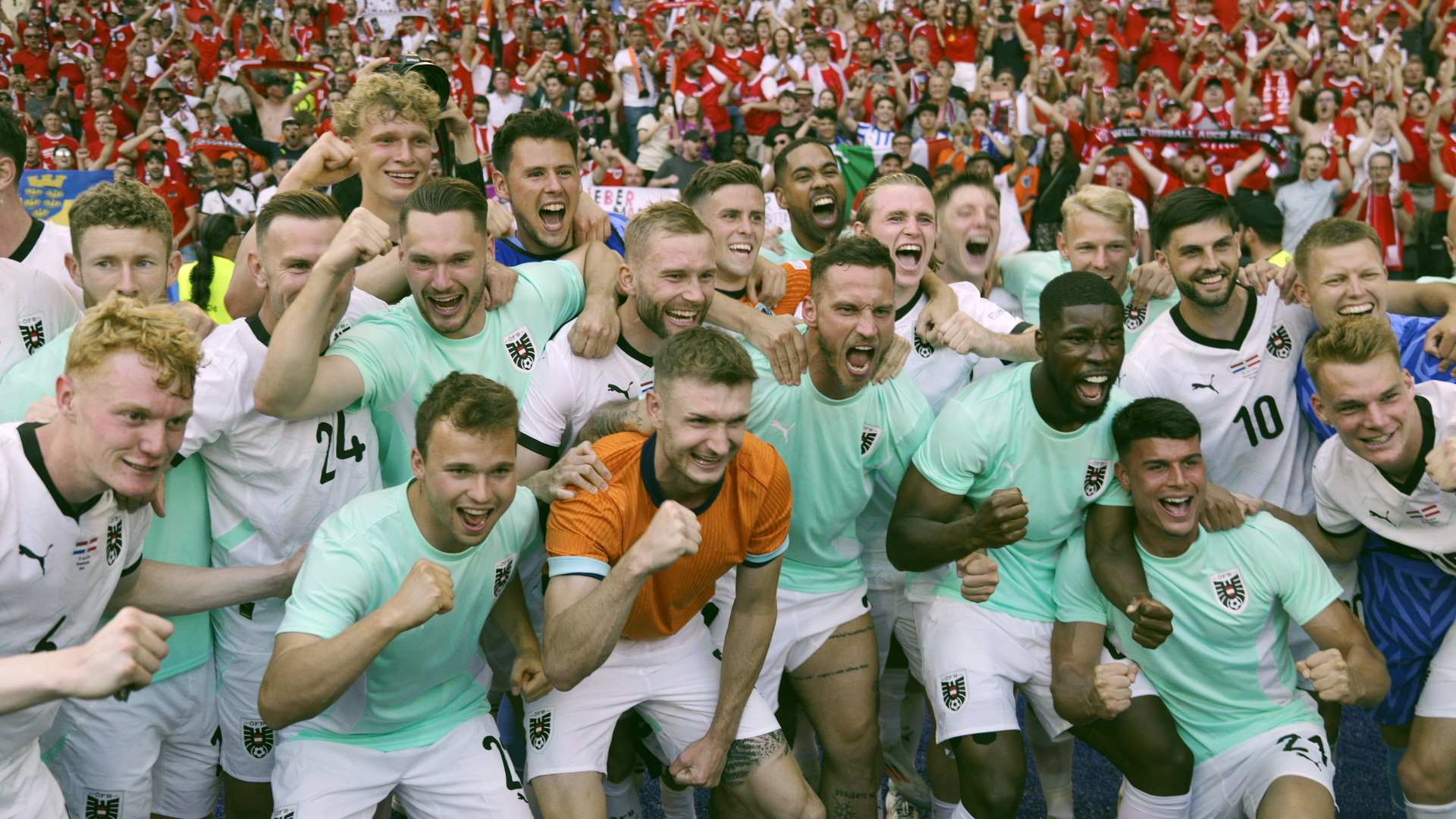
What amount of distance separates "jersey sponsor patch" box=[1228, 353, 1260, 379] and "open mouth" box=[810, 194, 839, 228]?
6.99ft

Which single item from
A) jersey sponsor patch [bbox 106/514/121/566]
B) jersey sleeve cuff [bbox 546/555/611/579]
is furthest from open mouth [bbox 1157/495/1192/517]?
jersey sponsor patch [bbox 106/514/121/566]

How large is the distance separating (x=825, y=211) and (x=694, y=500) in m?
2.64

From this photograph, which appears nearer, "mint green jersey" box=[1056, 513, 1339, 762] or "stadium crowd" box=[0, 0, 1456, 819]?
"stadium crowd" box=[0, 0, 1456, 819]

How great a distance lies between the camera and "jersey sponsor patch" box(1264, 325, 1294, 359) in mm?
5492

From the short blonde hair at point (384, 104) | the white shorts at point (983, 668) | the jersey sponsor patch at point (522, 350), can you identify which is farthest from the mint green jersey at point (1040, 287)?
the short blonde hair at point (384, 104)

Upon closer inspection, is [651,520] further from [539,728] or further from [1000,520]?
[1000,520]

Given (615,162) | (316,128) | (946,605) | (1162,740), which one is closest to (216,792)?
(946,605)

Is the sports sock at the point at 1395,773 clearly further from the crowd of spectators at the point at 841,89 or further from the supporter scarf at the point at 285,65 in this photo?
the supporter scarf at the point at 285,65

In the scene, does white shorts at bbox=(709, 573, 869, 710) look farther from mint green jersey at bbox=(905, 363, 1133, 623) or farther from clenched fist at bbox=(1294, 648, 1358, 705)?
clenched fist at bbox=(1294, 648, 1358, 705)

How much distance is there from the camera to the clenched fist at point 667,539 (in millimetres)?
3721

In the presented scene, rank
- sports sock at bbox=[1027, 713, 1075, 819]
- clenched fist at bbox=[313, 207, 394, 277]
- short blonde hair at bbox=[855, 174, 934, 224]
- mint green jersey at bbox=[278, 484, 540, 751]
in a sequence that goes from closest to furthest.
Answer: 1. mint green jersey at bbox=[278, 484, 540, 751]
2. clenched fist at bbox=[313, 207, 394, 277]
3. sports sock at bbox=[1027, 713, 1075, 819]
4. short blonde hair at bbox=[855, 174, 934, 224]

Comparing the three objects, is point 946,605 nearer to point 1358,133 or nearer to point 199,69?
point 1358,133

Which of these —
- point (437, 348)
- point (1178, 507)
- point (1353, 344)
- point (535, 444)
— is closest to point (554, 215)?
point (437, 348)

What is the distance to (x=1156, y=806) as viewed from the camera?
4.84 m
